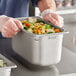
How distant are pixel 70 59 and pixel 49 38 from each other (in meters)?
0.35

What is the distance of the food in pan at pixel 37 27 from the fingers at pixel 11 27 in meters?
0.06

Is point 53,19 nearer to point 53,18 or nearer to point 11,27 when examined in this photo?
point 53,18

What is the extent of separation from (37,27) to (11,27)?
18 cm

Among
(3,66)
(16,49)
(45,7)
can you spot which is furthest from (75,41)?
(3,66)

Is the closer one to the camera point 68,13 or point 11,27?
point 11,27

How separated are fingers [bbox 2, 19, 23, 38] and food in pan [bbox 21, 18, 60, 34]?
0.20 ft

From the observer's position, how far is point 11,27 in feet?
6.76

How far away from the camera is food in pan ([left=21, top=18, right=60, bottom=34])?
1999 millimetres

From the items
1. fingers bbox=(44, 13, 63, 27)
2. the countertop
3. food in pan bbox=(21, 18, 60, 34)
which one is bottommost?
the countertop

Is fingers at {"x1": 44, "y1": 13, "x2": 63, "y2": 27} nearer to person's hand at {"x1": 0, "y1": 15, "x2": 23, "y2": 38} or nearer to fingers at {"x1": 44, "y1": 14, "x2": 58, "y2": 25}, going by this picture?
fingers at {"x1": 44, "y1": 14, "x2": 58, "y2": 25}

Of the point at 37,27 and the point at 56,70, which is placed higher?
the point at 37,27

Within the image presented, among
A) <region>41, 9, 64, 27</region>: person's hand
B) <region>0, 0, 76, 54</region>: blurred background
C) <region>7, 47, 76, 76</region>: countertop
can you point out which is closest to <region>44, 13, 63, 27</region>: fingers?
<region>41, 9, 64, 27</region>: person's hand

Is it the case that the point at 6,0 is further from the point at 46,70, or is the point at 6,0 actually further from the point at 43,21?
the point at 46,70

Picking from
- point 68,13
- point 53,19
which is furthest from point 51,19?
point 68,13
